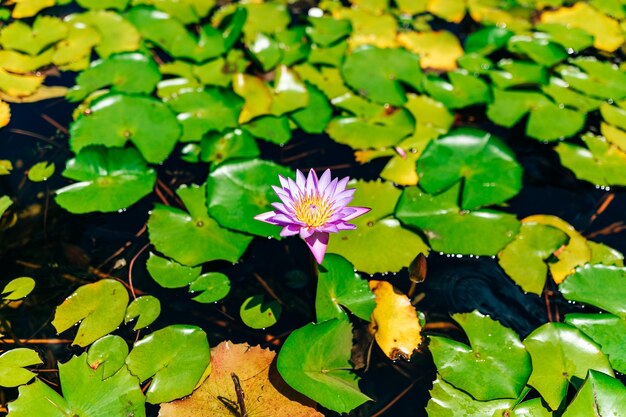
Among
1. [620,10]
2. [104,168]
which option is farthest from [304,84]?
[620,10]

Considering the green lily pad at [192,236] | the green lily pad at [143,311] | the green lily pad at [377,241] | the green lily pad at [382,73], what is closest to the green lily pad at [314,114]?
the green lily pad at [382,73]

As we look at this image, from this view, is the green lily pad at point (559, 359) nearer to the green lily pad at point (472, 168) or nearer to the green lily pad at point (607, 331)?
the green lily pad at point (607, 331)

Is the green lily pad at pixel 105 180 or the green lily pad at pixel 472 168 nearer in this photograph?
the green lily pad at pixel 105 180

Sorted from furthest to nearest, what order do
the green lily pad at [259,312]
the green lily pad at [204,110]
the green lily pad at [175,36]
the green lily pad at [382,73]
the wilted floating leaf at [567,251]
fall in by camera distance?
the green lily pad at [175,36]
the green lily pad at [382,73]
the green lily pad at [204,110]
the wilted floating leaf at [567,251]
the green lily pad at [259,312]

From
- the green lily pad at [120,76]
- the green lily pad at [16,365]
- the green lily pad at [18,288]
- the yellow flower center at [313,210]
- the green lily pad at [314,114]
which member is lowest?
the green lily pad at [16,365]

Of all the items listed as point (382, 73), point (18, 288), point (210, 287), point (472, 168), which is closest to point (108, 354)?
point (210, 287)

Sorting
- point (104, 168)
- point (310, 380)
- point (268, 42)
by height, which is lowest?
point (310, 380)

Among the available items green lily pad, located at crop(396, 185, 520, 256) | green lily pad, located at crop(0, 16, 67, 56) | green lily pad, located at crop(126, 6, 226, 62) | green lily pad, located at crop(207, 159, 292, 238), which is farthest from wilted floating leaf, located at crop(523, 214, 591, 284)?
green lily pad, located at crop(0, 16, 67, 56)

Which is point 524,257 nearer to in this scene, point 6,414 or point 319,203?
point 319,203
